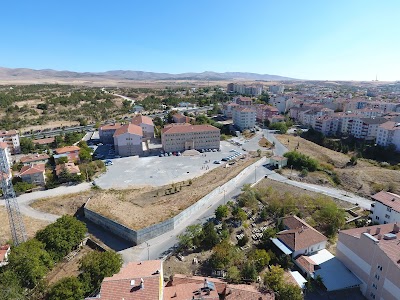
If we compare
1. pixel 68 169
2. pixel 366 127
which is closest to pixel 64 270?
pixel 68 169

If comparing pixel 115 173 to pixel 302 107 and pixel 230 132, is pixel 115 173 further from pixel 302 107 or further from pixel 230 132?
pixel 302 107

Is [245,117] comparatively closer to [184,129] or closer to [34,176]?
[184,129]

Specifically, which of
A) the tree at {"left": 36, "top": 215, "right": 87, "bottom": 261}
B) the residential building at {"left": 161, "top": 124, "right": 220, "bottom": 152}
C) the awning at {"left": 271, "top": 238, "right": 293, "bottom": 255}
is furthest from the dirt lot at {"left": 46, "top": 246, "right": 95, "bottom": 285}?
the residential building at {"left": 161, "top": 124, "right": 220, "bottom": 152}

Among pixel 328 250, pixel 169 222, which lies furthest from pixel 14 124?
pixel 328 250

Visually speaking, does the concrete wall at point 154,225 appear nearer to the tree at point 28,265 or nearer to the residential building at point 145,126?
the tree at point 28,265

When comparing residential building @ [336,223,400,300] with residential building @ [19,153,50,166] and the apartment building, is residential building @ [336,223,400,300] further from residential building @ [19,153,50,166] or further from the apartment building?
the apartment building
